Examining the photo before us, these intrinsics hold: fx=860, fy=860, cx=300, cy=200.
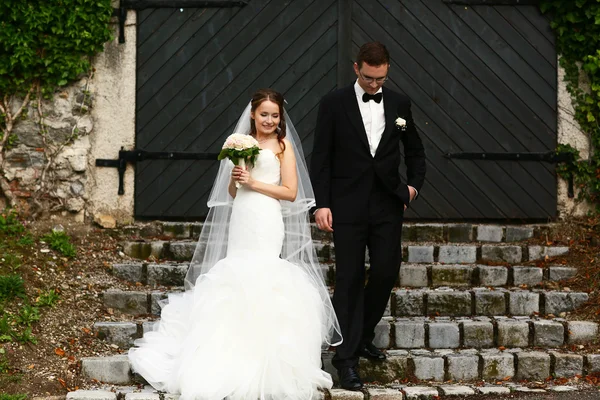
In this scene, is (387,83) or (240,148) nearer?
(240,148)

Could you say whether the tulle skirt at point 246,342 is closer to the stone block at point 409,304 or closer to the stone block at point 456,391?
the stone block at point 456,391

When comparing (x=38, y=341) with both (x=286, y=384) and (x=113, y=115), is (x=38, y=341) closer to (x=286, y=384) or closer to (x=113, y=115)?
(x=286, y=384)

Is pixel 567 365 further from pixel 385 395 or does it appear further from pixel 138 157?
pixel 138 157

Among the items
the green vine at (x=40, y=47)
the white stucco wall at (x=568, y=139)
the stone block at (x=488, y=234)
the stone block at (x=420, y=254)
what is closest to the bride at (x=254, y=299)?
the stone block at (x=420, y=254)

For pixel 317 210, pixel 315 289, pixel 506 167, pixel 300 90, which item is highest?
pixel 300 90

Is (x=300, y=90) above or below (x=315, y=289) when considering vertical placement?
above

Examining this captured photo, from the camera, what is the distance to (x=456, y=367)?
544 centimetres

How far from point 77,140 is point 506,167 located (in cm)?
391

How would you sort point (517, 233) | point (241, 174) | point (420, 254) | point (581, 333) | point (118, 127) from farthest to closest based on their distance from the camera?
1. point (118, 127)
2. point (517, 233)
3. point (420, 254)
4. point (581, 333)
5. point (241, 174)

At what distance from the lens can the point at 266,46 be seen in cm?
792

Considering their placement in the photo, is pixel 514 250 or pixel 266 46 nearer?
pixel 514 250

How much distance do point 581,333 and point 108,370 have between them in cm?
316

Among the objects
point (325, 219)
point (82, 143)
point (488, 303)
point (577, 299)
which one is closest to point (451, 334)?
point (488, 303)

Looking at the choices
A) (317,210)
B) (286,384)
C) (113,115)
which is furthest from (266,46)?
(286,384)
